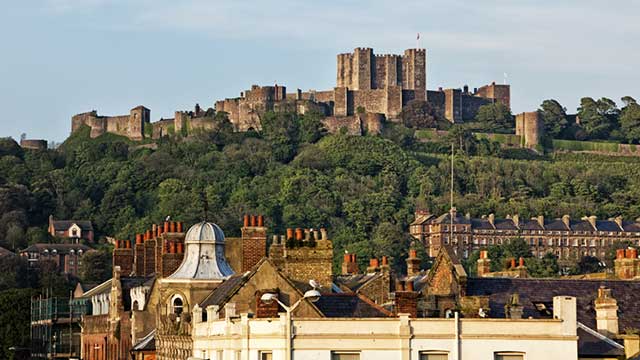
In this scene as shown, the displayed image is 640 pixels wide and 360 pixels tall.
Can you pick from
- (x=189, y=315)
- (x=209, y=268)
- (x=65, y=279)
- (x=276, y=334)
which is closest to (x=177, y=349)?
(x=189, y=315)

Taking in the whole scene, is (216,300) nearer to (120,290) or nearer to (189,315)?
(189,315)

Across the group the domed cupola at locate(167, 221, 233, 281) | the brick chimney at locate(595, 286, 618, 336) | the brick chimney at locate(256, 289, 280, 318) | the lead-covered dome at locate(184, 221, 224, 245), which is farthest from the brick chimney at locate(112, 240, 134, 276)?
the brick chimney at locate(256, 289, 280, 318)

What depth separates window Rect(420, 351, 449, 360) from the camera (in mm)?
33781

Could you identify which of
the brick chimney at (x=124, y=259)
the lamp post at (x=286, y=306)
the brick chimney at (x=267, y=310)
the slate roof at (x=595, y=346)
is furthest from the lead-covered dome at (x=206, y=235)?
the brick chimney at (x=124, y=259)

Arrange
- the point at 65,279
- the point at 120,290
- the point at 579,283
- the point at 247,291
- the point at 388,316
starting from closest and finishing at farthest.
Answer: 1. the point at 388,316
2. the point at 247,291
3. the point at 579,283
4. the point at 120,290
5. the point at 65,279

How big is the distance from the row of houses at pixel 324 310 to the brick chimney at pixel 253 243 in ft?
0.08

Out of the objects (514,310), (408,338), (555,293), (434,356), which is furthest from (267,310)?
(555,293)

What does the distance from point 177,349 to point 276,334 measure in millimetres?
8191

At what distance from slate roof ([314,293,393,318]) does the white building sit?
108 inches

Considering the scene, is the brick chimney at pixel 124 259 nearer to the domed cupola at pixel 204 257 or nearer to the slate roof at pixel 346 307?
the domed cupola at pixel 204 257

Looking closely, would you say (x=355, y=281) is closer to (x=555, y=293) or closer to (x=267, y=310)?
(x=555, y=293)

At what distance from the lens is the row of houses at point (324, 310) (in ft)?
110

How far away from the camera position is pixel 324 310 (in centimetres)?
3659

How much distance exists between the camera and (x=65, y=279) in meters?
158
